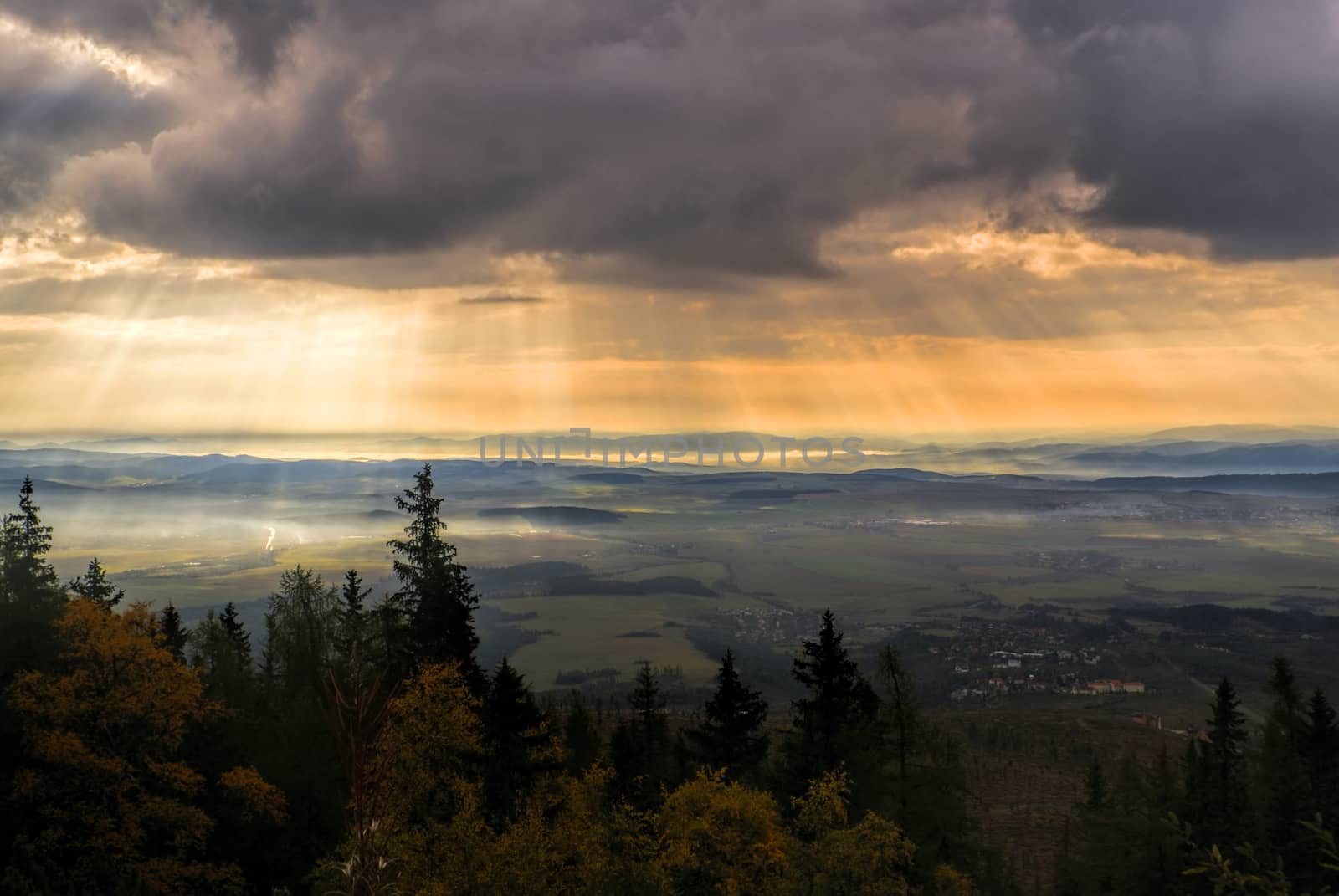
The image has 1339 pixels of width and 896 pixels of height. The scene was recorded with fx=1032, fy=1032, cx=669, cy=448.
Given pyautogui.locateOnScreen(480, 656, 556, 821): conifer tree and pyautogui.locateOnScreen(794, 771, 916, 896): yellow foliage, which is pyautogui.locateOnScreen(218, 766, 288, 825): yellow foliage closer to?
pyautogui.locateOnScreen(480, 656, 556, 821): conifer tree

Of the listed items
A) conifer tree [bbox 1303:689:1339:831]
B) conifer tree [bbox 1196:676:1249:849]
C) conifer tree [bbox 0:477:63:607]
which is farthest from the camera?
conifer tree [bbox 1303:689:1339:831]

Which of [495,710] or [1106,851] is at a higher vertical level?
[495,710]

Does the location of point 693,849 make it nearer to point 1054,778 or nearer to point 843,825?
point 843,825

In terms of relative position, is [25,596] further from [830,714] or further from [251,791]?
[830,714]

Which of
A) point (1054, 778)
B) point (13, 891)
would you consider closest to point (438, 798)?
point (13, 891)

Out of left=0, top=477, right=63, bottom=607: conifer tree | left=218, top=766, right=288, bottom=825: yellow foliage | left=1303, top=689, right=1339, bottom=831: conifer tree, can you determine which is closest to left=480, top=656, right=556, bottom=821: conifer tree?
left=218, top=766, right=288, bottom=825: yellow foliage

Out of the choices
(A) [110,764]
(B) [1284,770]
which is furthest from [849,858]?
(B) [1284,770]
